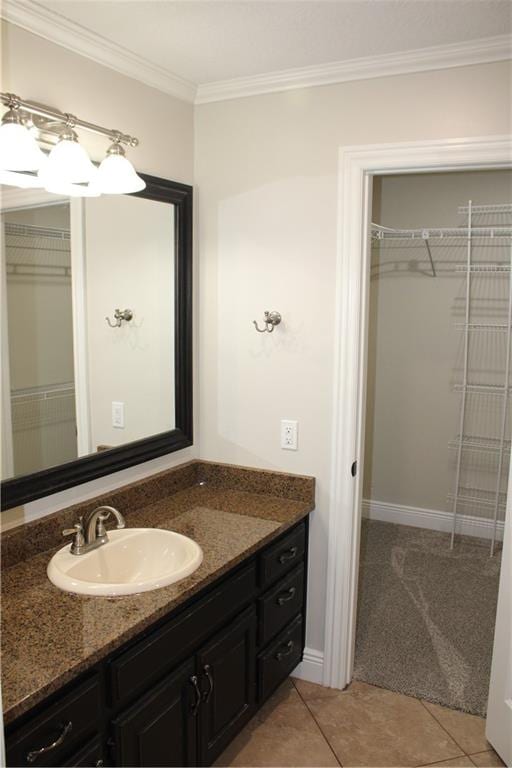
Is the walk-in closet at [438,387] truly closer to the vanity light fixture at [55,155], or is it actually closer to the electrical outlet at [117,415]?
the electrical outlet at [117,415]

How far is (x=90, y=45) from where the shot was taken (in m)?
2.06

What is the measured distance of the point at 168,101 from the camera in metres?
2.48

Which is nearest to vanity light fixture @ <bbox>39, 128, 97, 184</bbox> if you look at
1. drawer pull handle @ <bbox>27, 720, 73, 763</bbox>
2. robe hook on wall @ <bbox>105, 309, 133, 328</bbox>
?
robe hook on wall @ <bbox>105, 309, 133, 328</bbox>

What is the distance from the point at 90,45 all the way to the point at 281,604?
2.10m

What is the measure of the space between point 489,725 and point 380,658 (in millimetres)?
616

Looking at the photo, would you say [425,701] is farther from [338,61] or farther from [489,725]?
[338,61]

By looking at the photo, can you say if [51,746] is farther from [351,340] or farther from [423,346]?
[423,346]

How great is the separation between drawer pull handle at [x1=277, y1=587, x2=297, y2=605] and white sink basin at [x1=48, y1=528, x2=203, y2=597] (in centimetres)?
54

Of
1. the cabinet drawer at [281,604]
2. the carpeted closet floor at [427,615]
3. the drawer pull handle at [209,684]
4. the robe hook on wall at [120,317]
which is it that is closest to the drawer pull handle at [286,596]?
the cabinet drawer at [281,604]

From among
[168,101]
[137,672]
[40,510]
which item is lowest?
[137,672]

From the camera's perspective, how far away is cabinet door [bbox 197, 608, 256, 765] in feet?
6.49

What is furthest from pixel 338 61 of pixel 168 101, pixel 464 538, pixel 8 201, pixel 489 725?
→ pixel 464 538

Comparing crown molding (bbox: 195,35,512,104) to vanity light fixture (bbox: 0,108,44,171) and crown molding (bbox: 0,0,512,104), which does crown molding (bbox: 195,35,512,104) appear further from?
vanity light fixture (bbox: 0,108,44,171)

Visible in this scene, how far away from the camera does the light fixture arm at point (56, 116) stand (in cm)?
167
